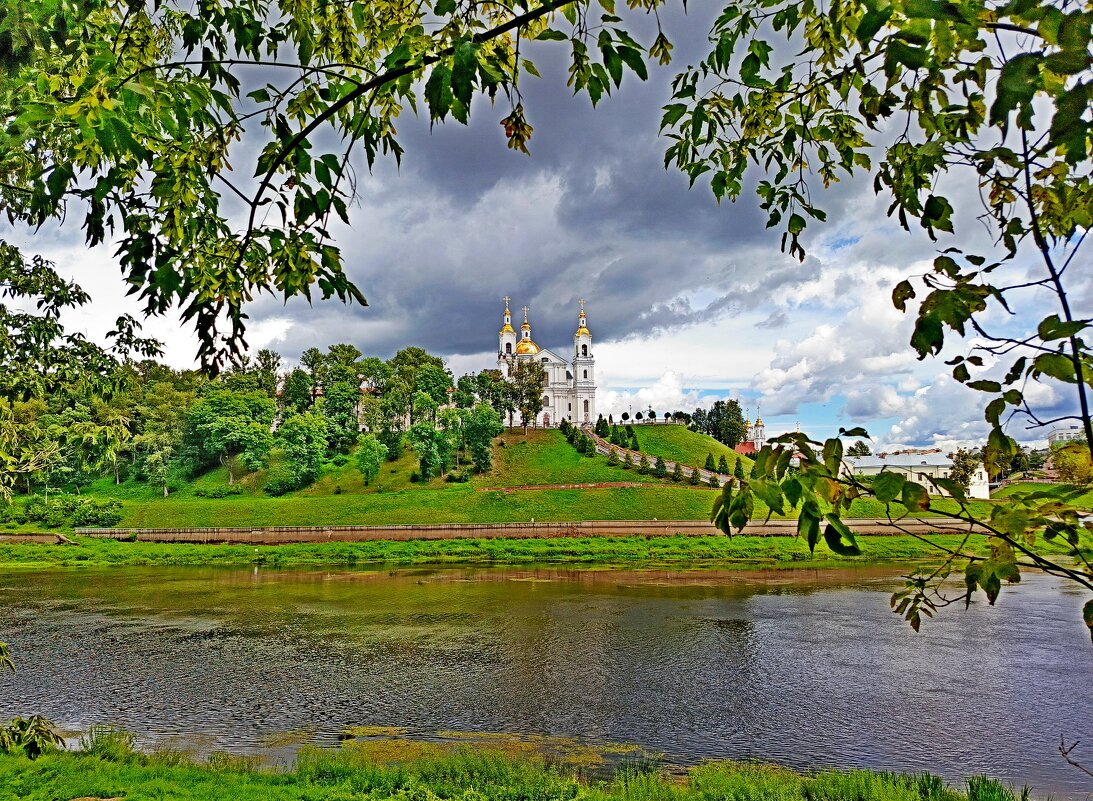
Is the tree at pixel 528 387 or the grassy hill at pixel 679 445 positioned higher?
the tree at pixel 528 387

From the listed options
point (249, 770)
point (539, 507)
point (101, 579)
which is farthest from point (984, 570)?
point (539, 507)

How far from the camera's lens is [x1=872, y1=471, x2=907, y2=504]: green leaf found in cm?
175

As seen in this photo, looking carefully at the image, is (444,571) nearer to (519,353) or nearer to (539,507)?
(539,507)

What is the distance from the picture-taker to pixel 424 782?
806 centimetres

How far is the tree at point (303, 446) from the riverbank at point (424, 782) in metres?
49.0

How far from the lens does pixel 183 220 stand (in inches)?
111

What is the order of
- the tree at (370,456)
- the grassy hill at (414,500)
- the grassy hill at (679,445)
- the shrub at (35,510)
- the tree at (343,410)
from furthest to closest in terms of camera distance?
the grassy hill at (679,445) → the tree at (343,410) → the tree at (370,456) → the grassy hill at (414,500) → the shrub at (35,510)

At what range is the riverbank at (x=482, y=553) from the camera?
34.6 metres

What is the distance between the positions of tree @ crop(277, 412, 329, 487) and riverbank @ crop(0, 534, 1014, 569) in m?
17.0

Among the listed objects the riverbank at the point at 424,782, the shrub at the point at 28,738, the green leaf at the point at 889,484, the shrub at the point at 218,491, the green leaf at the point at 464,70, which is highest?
the green leaf at the point at 464,70

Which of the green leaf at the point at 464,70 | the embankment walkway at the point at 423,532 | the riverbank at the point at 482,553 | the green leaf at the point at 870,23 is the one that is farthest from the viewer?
the embankment walkway at the point at 423,532

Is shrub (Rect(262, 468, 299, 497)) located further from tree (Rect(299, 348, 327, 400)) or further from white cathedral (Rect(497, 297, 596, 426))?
white cathedral (Rect(497, 297, 596, 426))

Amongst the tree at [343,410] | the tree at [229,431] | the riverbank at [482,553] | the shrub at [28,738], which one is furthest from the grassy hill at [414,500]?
the shrub at [28,738]

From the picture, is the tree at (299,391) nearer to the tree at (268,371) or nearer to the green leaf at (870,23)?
the tree at (268,371)
